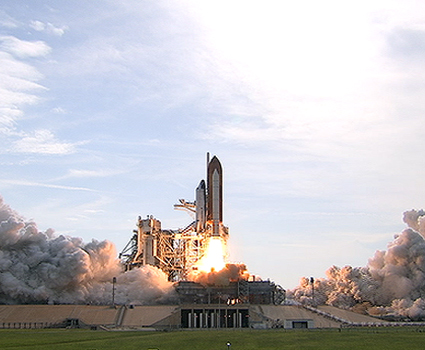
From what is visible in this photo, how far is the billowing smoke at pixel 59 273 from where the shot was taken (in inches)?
5039

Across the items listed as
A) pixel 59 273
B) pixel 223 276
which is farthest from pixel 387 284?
pixel 59 273

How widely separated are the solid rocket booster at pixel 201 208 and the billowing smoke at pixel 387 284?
2782 centimetres

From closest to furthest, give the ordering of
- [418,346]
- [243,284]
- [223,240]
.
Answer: [418,346] → [243,284] → [223,240]

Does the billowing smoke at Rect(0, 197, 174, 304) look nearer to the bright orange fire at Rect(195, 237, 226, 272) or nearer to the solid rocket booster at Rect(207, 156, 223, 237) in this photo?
the bright orange fire at Rect(195, 237, 226, 272)

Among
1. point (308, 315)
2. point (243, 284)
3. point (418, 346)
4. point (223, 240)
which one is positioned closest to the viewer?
point (418, 346)

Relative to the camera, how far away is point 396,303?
141 meters

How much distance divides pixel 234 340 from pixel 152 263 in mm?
83838

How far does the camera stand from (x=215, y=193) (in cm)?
14638

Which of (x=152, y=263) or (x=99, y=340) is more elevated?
(x=152, y=263)

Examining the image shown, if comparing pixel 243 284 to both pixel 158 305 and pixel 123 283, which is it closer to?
pixel 158 305

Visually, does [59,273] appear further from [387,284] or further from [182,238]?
[387,284]

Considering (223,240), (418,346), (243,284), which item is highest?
(223,240)

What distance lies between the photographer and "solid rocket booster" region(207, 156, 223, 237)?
146 m

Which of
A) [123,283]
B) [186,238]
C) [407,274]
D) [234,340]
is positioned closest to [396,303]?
[407,274]
